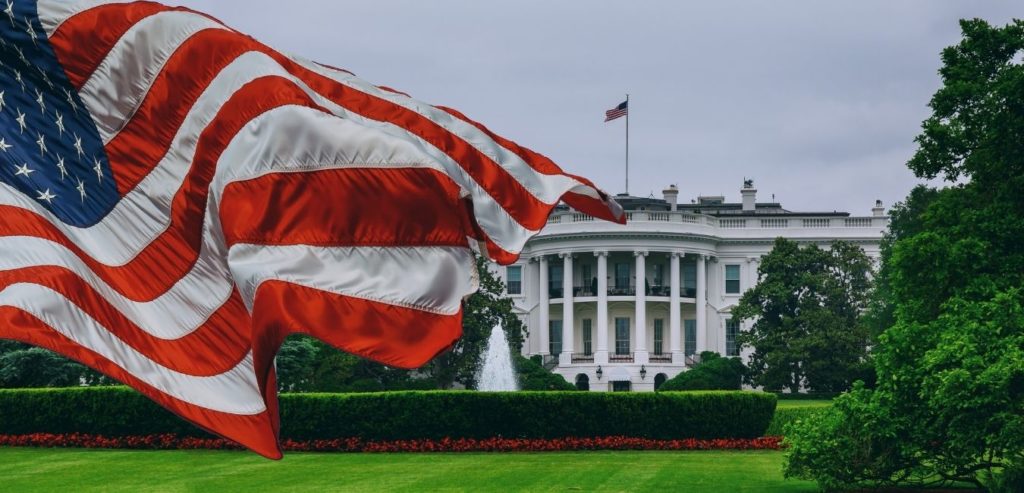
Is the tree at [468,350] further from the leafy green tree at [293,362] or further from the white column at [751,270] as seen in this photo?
the white column at [751,270]

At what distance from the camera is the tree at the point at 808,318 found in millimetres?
52719

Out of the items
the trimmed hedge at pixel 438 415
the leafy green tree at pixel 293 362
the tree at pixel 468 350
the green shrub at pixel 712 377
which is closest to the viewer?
the trimmed hedge at pixel 438 415

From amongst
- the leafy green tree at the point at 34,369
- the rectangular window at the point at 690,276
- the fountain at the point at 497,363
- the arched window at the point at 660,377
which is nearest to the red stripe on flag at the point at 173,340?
the leafy green tree at the point at 34,369

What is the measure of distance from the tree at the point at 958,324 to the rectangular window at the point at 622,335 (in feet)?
164

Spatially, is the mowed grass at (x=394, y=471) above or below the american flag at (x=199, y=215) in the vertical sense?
below

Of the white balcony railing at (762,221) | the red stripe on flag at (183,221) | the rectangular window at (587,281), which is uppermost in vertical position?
the white balcony railing at (762,221)

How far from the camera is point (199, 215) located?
7.11m

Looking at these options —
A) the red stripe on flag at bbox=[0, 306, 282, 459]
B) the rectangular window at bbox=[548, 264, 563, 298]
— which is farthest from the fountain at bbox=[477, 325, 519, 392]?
the red stripe on flag at bbox=[0, 306, 282, 459]

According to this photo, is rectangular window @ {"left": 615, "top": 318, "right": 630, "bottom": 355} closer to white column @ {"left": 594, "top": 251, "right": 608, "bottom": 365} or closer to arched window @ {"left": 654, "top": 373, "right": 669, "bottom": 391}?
white column @ {"left": 594, "top": 251, "right": 608, "bottom": 365}

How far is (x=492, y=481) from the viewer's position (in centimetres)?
1805

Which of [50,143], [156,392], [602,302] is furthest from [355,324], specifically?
[602,302]

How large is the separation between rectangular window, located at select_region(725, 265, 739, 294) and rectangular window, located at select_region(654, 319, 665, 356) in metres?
3.75

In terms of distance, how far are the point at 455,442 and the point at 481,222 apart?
15.9m

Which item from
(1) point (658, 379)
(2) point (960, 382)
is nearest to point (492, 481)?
(2) point (960, 382)
